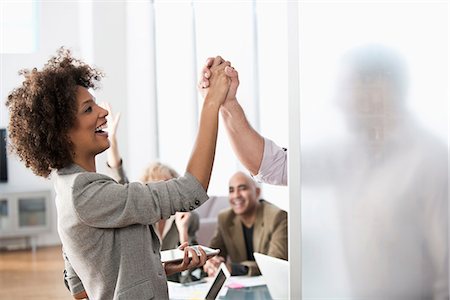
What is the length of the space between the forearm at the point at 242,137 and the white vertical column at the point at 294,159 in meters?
0.27

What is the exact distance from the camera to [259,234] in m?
3.85

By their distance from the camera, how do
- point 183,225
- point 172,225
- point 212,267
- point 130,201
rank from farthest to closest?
point 172,225, point 183,225, point 212,267, point 130,201

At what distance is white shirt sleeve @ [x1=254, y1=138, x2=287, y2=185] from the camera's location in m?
2.19

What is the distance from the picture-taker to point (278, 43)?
4605 millimetres

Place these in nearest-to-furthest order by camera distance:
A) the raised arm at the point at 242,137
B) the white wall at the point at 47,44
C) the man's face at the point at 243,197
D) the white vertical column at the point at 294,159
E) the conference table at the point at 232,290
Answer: the white vertical column at the point at 294,159 → the raised arm at the point at 242,137 → the conference table at the point at 232,290 → the man's face at the point at 243,197 → the white wall at the point at 47,44

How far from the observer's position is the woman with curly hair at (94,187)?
1553mm

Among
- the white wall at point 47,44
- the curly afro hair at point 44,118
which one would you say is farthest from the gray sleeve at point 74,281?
the white wall at point 47,44

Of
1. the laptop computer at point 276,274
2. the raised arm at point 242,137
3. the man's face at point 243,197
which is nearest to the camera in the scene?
the raised arm at point 242,137

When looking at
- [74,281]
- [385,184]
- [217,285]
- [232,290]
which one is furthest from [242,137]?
[232,290]

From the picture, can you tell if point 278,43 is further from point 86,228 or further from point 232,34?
point 86,228

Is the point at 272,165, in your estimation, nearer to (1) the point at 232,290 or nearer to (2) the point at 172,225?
(1) the point at 232,290

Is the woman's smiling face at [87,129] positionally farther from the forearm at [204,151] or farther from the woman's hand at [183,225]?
the woman's hand at [183,225]

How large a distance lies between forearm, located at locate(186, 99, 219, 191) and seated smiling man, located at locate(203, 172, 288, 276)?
7.09 ft

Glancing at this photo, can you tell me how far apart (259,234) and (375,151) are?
1.95m
